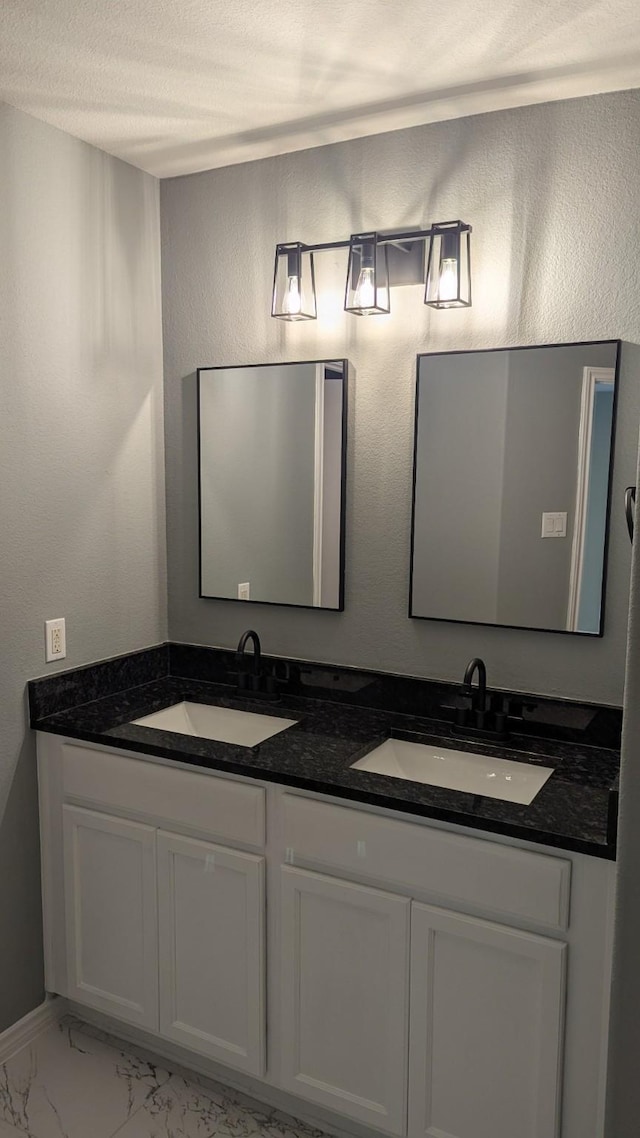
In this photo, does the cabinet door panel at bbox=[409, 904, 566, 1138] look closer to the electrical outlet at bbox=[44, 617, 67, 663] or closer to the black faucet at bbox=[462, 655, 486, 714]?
the black faucet at bbox=[462, 655, 486, 714]

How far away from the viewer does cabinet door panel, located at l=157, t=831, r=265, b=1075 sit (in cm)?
204

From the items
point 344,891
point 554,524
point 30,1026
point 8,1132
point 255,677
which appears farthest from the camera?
point 255,677

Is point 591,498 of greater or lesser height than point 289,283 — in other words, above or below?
below

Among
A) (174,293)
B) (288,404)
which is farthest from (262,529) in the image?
Result: (174,293)

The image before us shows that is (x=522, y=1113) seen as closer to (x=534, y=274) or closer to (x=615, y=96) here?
(x=534, y=274)

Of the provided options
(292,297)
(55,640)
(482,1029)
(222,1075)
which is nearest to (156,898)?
(222,1075)

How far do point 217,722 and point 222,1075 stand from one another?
2.98ft

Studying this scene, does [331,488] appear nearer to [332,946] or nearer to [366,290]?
[366,290]

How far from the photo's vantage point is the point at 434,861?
177cm

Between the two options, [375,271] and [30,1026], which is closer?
[375,271]

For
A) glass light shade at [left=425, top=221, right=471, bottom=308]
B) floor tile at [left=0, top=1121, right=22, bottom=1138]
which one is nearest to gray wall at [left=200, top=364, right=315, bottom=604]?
glass light shade at [left=425, top=221, right=471, bottom=308]

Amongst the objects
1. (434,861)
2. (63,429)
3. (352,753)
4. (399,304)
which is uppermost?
(399,304)

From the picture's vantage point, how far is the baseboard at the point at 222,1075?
205 cm

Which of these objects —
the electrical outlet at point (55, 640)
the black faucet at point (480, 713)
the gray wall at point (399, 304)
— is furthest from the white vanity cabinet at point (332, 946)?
the gray wall at point (399, 304)
